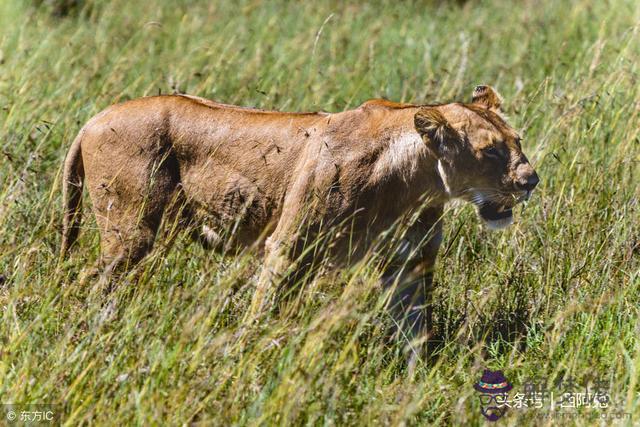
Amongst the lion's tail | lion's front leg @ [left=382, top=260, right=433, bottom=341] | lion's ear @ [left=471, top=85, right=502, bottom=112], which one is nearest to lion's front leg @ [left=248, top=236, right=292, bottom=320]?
lion's front leg @ [left=382, top=260, right=433, bottom=341]

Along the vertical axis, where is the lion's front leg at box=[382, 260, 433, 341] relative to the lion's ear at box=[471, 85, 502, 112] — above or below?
below

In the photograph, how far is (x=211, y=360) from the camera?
3.43 metres

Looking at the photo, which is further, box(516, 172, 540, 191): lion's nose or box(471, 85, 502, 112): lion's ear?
box(471, 85, 502, 112): lion's ear

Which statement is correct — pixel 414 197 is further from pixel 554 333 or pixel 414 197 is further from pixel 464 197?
pixel 554 333

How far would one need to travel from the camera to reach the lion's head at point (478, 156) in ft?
13.8

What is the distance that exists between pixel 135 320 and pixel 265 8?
6.21 metres

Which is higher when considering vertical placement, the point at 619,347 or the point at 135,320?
the point at 135,320

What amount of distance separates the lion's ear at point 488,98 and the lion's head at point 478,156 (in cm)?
28

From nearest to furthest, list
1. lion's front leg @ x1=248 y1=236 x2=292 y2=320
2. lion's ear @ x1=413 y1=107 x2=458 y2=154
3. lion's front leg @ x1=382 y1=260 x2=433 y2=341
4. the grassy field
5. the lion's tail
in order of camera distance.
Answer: the grassy field < lion's front leg @ x1=248 y1=236 x2=292 y2=320 < lion's ear @ x1=413 y1=107 x2=458 y2=154 < lion's front leg @ x1=382 y1=260 x2=433 y2=341 < the lion's tail

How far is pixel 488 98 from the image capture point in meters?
4.65

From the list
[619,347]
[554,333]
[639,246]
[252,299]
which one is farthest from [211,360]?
[639,246]

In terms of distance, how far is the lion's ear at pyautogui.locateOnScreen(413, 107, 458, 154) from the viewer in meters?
4.18

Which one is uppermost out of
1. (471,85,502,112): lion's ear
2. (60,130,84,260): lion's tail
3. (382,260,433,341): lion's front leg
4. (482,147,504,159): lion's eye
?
(471,85,502,112): lion's ear

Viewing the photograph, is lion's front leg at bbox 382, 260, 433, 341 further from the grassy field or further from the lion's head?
the lion's head
